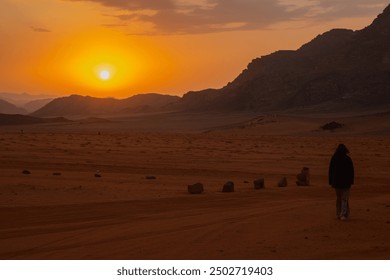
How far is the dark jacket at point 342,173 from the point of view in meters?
11.1

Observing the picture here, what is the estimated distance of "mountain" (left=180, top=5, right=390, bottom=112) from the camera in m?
109

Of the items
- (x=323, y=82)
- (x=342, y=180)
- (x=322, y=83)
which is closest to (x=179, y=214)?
(x=342, y=180)

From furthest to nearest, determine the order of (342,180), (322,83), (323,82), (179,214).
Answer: (323,82)
(322,83)
(179,214)
(342,180)

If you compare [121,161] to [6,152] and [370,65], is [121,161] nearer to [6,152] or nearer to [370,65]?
[6,152]

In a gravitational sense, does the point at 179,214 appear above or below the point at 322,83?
below

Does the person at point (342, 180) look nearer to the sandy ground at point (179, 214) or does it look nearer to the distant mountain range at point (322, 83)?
the sandy ground at point (179, 214)

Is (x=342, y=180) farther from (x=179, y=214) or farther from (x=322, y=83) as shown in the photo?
(x=322, y=83)

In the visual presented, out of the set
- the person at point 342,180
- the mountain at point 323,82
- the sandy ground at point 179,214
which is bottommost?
the sandy ground at point 179,214

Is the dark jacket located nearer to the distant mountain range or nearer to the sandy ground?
the sandy ground

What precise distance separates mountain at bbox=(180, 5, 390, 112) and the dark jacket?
92.9 m

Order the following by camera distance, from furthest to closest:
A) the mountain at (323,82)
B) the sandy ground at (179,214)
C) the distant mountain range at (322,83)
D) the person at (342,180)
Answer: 1. the mountain at (323,82)
2. the distant mountain range at (322,83)
3. the person at (342,180)
4. the sandy ground at (179,214)

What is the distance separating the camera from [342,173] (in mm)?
11102

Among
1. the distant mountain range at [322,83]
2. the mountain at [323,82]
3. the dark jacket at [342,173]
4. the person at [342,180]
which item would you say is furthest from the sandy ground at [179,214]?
the mountain at [323,82]

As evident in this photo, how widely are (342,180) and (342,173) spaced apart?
133mm
